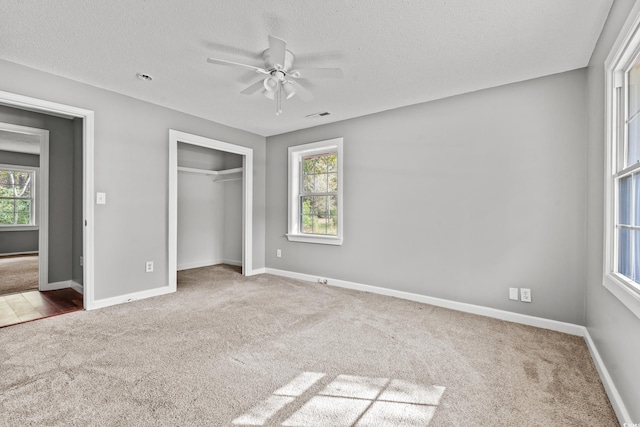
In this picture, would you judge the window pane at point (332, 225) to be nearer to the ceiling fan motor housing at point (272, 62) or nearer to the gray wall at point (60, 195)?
the ceiling fan motor housing at point (272, 62)

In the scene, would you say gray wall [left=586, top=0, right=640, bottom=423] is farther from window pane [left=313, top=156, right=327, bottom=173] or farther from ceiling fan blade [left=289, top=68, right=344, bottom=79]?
window pane [left=313, top=156, right=327, bottom=173]

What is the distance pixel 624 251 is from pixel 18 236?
10.4m

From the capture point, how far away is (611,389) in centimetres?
174

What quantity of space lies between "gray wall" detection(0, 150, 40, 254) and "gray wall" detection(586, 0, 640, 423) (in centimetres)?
1021

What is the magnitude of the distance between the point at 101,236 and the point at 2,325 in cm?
108

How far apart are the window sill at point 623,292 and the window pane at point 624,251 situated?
7 centimetres

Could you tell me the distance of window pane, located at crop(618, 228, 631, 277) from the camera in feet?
5.75

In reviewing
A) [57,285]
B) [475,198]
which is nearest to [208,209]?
[57,285]

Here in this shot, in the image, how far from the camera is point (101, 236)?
332cm

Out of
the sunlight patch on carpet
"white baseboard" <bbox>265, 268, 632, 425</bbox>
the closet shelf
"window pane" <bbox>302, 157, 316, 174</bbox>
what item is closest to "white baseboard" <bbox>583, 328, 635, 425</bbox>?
"white baseboard" <bbox>265, 268, 632, 425</bbox>

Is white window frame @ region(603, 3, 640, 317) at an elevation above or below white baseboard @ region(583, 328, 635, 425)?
above

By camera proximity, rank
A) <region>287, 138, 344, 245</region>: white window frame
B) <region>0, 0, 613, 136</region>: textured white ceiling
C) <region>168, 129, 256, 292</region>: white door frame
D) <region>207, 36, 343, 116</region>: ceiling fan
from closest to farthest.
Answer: <region>0, 0, 613, 136</region>: textured white ceiling → <region>207, 36, 343, 116</region>: ceiling fan → <region>168, 129, 256, 292</region>: white door frame → <region>287, 138, 344, 245</region>: white window frame

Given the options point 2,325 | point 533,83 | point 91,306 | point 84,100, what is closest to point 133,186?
point 84,100

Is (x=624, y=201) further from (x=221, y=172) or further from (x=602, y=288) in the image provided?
(x=221, y=172)
